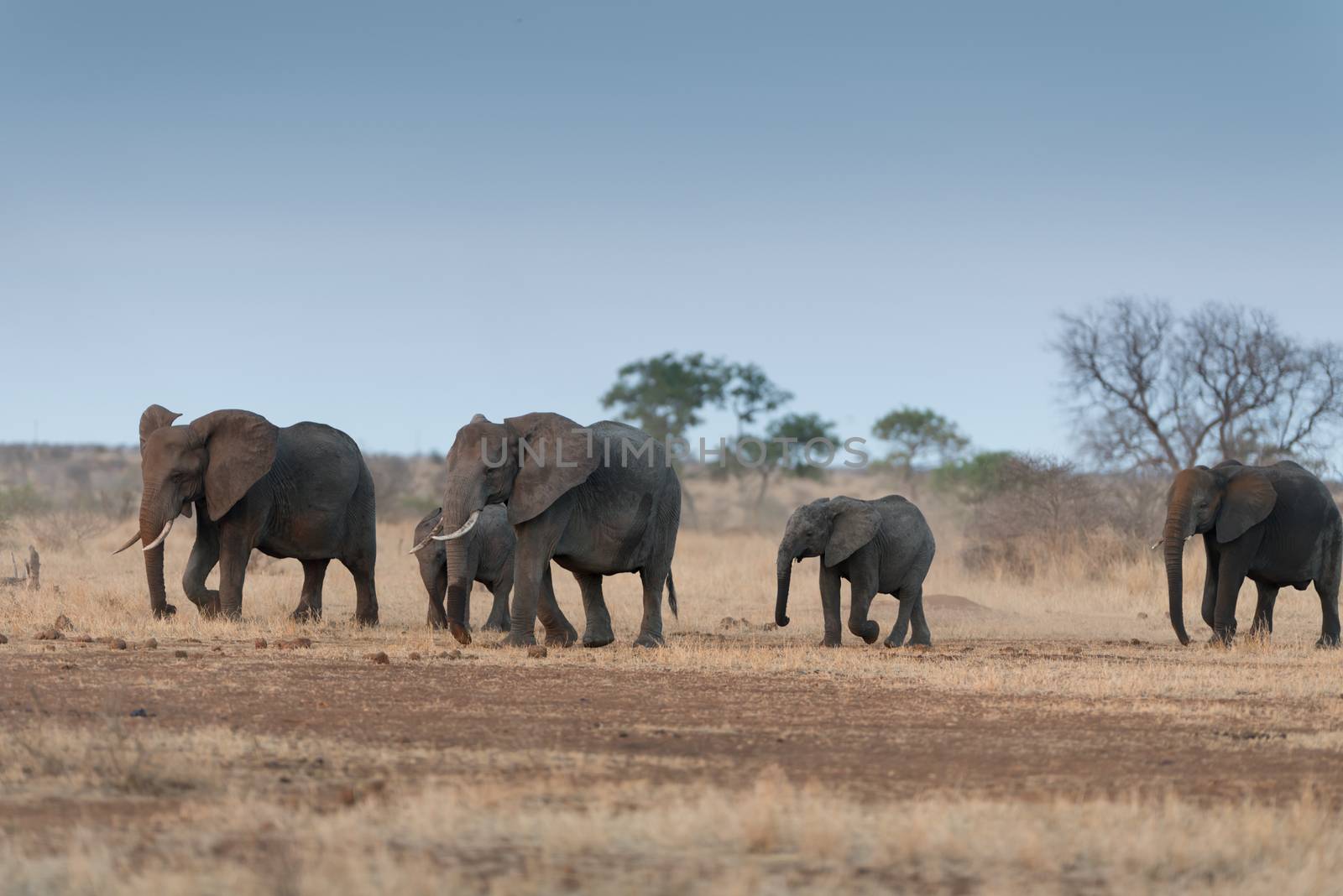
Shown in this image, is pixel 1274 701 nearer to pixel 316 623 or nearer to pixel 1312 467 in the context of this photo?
pixel 316 623

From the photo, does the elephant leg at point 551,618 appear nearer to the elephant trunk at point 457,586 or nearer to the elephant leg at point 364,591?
the elephant trunk at point 457,586

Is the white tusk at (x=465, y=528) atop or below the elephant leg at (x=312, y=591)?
atop

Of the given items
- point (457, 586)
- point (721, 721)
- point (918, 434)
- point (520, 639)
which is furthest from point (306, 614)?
point (918, 434)

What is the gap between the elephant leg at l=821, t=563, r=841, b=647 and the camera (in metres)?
16.2

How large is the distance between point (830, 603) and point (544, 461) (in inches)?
146

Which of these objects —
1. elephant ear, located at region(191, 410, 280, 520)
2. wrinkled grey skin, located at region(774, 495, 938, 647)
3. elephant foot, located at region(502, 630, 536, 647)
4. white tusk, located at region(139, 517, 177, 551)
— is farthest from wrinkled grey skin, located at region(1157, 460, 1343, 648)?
white tusk, located at region(139, 517, 177, 551)

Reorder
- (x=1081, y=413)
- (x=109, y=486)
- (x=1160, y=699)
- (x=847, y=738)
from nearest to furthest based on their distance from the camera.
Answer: (x=847, y=738)
(x=1160, y=699)
(x=1081, y=413)
(x=109, y=486)

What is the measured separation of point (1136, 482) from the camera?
1544 inches

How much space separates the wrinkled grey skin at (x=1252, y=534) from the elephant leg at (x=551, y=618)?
6.24 m

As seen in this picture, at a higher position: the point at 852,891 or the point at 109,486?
the point at 109,486

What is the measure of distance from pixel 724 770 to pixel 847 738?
145cm

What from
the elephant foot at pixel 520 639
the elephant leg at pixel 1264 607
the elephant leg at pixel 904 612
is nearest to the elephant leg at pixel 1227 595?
the elephant leg at pixel 1264 607

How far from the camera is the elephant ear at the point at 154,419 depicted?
1741cm

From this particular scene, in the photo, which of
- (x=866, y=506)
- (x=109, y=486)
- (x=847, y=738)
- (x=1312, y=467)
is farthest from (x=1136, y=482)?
(x=109, y=486)
